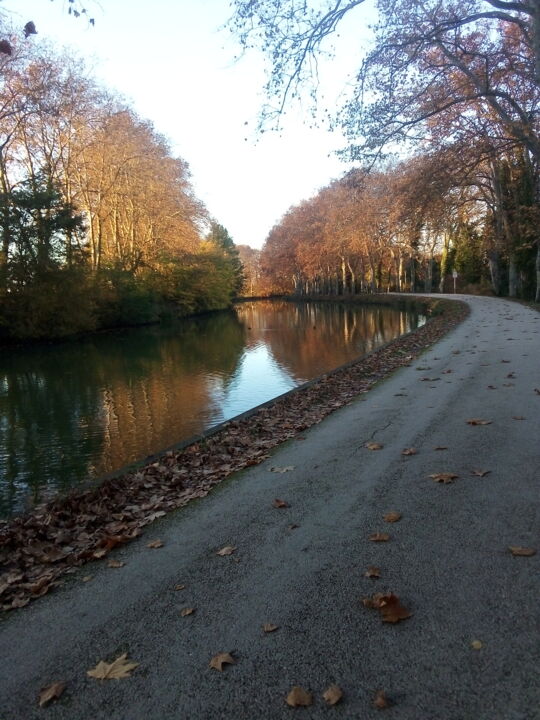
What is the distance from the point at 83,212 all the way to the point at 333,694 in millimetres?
39850

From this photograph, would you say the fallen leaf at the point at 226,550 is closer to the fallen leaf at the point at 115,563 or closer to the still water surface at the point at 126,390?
the fallen leaf at the point at 115,563

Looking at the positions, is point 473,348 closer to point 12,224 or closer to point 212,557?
point 212,557

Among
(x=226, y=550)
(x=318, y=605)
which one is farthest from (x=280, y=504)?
(x=318, y=605)

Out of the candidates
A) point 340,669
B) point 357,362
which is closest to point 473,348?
point 357,362

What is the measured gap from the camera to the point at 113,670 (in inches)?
113

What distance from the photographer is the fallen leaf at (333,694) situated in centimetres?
245

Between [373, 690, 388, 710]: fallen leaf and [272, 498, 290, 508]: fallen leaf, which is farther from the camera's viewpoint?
[272, 498, 290, 508]: fallen leaf

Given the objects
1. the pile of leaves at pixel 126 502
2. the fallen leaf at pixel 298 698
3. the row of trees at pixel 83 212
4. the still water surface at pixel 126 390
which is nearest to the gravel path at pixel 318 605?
the fallen leaf at pixel 298 698

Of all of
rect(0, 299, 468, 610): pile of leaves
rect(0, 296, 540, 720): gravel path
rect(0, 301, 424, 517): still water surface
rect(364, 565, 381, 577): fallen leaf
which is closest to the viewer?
rect(0, 296, 540, 720): gravel path

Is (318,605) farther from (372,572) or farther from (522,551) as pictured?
(522,551)

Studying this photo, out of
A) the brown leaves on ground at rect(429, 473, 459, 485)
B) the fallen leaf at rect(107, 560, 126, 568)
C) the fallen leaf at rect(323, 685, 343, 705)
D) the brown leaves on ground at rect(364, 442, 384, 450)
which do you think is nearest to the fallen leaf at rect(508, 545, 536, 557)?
the brown leaves on ground at rect(429, 473, 459, 485)

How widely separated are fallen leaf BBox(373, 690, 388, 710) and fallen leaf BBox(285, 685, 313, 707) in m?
0.31

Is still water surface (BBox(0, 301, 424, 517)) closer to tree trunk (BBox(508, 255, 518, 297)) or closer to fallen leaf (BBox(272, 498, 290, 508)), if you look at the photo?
fallen leaf (BBox(272, 498, 290, 508))

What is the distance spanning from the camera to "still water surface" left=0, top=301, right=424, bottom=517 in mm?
9664
